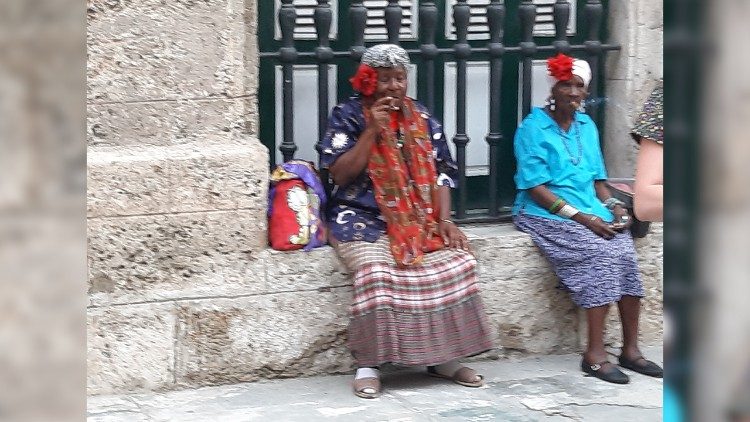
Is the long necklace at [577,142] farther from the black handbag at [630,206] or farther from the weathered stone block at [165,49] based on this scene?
the weathered stone block at [165,49]

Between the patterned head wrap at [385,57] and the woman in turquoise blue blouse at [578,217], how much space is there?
716 mm

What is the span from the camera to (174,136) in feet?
14.3

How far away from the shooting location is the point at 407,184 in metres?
4.45

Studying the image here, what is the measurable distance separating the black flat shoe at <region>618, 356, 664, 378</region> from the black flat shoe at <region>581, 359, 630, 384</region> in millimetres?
90

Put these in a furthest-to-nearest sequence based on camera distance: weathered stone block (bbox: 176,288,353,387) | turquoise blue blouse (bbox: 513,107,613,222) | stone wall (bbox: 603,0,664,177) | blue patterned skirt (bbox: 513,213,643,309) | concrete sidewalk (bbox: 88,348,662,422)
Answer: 1. stone wall (bbox: 603,0,664,177)
2. turquoise blue blouse (bbox: 513,107,613,222)
3. blue patterned skirt (bbox: 513,213,643,309)
4. weathered stone block (bbox: 176,288,353,387)
5. concrete sidewalk (bbox: 88,348,662,422)

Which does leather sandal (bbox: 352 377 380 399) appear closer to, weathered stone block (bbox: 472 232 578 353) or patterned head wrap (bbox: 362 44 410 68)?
weathered stone block (bbox: 472 232 578 353)

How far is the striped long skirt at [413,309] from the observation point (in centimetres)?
425

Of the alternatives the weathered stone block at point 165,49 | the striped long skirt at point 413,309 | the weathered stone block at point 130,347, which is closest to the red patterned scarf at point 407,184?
the striped long skirt at point 413,309

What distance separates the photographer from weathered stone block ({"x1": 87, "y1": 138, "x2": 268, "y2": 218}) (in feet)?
13.8

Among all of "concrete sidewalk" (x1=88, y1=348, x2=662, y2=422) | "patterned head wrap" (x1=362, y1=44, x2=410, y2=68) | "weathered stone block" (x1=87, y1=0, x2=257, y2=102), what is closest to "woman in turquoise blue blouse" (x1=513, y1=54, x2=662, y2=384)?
"concrete sidewalk" (x1=88, y1=348, x2=662, y2=422)
